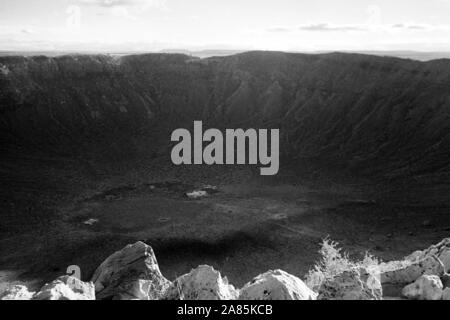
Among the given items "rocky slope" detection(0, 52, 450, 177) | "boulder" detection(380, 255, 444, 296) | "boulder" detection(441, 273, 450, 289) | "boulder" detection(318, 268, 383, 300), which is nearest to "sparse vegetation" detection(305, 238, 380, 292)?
"boulder" detection(318, 268, 383, 300)

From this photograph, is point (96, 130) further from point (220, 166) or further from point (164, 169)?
point (220, 166)

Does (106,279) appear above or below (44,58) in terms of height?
below

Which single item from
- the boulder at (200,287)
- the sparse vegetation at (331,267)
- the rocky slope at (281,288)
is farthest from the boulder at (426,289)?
the boulder at (200,287)

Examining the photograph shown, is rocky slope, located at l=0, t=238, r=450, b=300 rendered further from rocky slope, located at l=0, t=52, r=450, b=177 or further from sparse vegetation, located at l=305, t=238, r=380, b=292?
rocky slope, located at l=0, t=52, r=450, b=177
